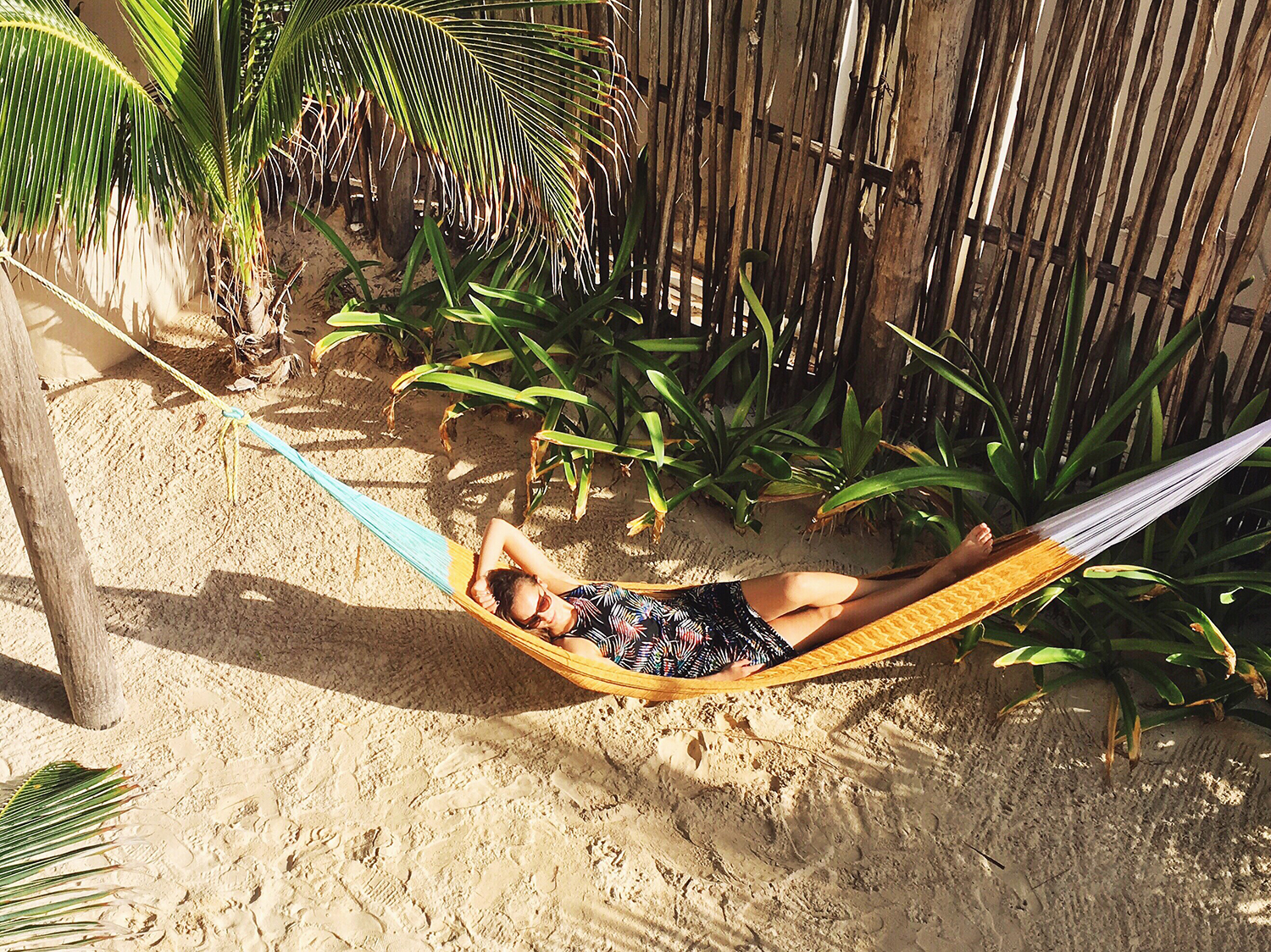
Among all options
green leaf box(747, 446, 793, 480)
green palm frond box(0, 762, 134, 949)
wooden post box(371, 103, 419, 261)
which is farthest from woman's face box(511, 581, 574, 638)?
wooden post box(371, 103, 419, 261)

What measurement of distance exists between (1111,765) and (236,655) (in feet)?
7.13

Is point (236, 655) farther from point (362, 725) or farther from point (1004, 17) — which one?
point (1004, 17)

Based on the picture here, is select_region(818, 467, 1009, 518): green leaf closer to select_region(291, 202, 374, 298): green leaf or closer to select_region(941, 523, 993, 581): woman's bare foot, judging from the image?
select_region(941, 523, 993, 581): woman's bare foot

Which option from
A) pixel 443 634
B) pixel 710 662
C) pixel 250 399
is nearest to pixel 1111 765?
pixel 710 662

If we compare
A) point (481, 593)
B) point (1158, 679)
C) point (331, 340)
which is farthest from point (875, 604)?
point (331, 340)

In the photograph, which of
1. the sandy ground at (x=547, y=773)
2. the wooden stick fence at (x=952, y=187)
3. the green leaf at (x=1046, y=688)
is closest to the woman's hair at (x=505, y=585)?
the sandy ground at (x=547, y=773)

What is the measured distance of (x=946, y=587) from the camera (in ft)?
7.82

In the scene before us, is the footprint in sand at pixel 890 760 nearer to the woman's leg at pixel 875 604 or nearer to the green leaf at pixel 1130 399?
the woman's leg at pixel 875 604

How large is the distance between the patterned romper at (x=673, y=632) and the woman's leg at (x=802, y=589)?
32mm

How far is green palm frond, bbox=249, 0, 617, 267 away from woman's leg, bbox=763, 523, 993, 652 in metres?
1.20

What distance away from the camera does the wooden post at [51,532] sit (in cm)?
215

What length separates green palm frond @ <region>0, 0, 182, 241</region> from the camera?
2330 millimetres

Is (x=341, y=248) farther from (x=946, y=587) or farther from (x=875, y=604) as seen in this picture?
(x=946, y=587)

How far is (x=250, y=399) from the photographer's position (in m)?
3.29
